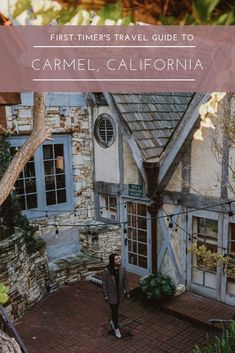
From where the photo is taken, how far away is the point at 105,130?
33.8 ft

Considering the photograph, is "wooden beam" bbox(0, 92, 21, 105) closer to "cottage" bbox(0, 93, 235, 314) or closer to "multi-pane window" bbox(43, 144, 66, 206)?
"cottage" bbox(0, 93, 235, 314)

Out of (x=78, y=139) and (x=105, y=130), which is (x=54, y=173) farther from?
(x=105, y=130)

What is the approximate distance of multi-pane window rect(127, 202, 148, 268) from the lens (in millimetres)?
9727

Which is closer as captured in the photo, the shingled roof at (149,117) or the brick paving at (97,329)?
the brick paving at (97,329)

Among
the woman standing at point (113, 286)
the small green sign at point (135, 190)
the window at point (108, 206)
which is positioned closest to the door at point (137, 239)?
the small green sign at point (135, 190)

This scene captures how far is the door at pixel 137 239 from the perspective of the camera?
9633 mm

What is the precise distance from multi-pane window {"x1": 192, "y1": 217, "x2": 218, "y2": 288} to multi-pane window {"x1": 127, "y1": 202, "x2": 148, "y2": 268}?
5.00ft

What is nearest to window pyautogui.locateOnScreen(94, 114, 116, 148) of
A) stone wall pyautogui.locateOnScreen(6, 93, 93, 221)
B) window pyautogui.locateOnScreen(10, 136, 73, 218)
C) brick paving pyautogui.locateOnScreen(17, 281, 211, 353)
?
stone wall pyautogui.locateOnScreen(6, 93, 93, 221)

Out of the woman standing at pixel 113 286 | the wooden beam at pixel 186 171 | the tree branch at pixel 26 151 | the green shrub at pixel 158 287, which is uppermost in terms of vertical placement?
the tree branch at pixel 26 151

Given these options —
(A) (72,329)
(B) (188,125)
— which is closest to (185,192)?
(B) (188,125)

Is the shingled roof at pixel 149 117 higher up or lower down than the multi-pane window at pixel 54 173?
higher up

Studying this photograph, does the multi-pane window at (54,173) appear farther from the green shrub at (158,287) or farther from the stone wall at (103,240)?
the green shrub at (158,287)

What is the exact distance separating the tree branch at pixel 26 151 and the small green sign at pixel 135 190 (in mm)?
5457

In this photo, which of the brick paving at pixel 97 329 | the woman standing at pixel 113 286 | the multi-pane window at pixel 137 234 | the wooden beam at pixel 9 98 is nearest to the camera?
the wooden beam at pixel 9 98
